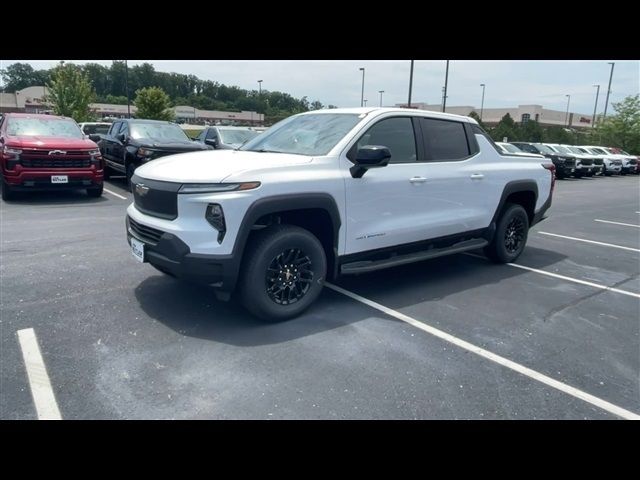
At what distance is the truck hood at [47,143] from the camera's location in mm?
9008

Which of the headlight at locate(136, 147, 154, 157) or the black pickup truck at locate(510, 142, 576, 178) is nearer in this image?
the headlight at locate(136, 147, 154, 157)

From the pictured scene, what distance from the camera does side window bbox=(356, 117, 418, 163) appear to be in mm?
4566

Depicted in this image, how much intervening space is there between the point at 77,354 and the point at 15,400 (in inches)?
23.9

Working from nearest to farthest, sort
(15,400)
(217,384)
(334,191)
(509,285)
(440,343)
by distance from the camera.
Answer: (15,400)
(217,384)
(440,343)
(334,191)
(509,285)

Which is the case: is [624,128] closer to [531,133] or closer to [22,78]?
[531,133]

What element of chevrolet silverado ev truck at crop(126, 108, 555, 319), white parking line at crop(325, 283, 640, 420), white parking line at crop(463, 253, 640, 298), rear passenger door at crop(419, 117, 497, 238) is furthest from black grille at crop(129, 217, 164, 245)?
white parking line at crop(463, 253, 640, 298)

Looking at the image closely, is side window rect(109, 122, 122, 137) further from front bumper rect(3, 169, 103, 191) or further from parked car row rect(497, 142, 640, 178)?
parked car row rect(497, 142, 640, 178)

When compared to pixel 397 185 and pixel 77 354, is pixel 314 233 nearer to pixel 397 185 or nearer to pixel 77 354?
pixel 397 185

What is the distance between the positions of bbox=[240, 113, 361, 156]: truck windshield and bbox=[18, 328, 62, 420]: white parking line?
2.64m

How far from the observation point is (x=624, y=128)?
40.6m

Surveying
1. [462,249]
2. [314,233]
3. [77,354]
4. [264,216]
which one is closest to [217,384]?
[77,354]

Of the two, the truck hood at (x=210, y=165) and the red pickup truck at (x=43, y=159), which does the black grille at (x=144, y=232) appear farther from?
the red pickup truck at (x=43, y=159)

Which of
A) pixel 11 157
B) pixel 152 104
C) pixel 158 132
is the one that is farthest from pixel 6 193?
pixel 152 104

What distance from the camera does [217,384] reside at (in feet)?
9.97
